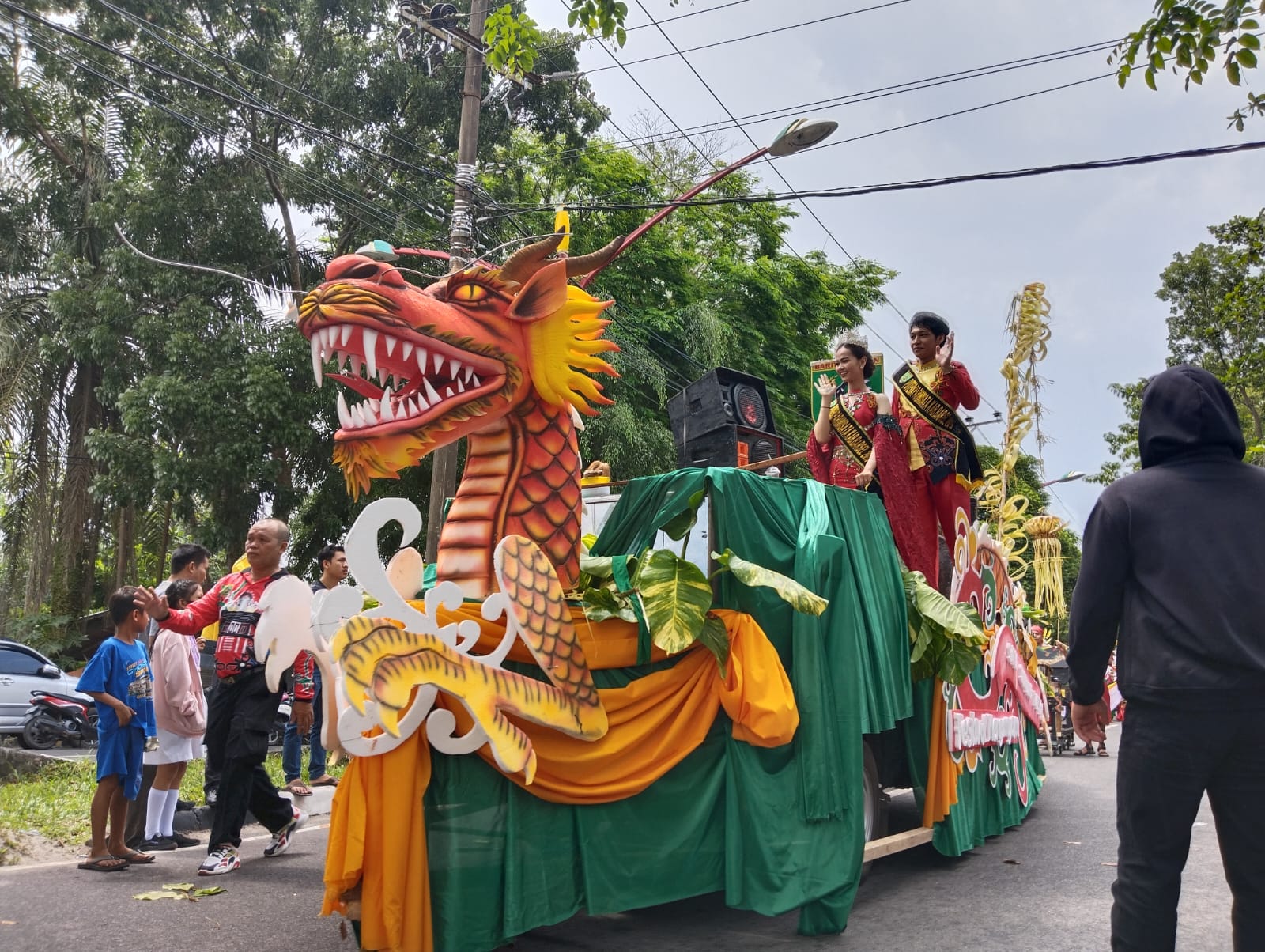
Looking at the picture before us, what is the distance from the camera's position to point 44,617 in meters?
17.8

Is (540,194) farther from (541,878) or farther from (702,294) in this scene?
(541,878)

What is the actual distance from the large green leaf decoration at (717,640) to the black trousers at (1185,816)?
181 centimetres

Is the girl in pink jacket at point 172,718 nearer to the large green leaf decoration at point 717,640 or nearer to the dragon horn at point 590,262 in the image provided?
the dragon horn at point 590,262

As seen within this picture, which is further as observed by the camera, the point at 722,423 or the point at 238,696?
the point at 722,423

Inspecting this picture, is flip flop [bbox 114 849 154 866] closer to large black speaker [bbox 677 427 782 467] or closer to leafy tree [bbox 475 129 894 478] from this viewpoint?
Result: large black speaker [bbox 677 427 782 467]

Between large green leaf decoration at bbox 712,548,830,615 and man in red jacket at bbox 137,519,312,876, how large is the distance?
100 inches

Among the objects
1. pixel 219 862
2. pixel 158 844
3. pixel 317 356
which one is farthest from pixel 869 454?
pixel 158 844

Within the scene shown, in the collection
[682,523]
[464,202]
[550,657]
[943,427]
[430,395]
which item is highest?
[464,202]

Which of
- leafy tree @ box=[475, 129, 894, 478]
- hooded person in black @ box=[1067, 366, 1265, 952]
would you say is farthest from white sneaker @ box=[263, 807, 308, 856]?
leafy tree @ box=[475, 129, 894, 478]

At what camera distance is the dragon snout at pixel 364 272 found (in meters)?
A: 4.18

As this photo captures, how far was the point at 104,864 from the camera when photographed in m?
5.60

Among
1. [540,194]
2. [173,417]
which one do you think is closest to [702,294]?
[540,194]

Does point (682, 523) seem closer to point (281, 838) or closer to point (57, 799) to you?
point (281, 838)

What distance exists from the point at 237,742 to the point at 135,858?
1081 millimetres
